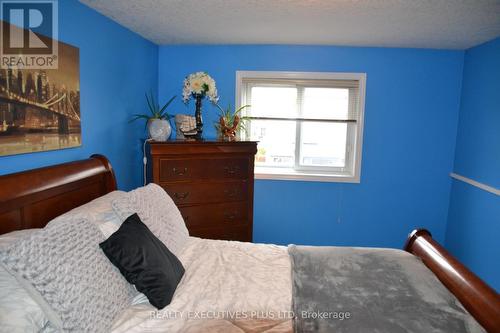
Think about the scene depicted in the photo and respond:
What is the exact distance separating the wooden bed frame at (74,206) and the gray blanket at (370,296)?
60 millimetres

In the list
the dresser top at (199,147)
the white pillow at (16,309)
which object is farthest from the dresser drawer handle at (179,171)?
the white pillow at (16,309)

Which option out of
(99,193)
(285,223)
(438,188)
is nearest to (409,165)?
(438,188)

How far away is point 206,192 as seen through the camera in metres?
3.00

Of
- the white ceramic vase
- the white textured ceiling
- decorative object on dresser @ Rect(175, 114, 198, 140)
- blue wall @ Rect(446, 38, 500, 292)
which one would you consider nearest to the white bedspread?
the white ceramic vase

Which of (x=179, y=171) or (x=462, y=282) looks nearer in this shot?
(x=462, y=282)

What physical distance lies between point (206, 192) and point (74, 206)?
1282 mm

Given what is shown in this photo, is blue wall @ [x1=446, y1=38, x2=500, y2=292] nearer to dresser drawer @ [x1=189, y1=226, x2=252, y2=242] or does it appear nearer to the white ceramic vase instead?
dresser drawer @ [x1=189, y1=226, x2=252, y2=242]

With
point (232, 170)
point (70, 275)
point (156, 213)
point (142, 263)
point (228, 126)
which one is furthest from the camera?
point (228, 126)

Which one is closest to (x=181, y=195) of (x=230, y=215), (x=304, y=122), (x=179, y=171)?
(x=179, y=171)

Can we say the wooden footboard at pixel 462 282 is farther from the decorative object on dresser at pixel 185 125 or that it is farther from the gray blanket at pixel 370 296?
the decorative object on dresser at pixel 185 125

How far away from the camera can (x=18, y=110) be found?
65.1 inches

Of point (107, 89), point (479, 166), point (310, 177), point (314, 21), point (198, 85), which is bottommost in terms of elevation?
point (310, 177)

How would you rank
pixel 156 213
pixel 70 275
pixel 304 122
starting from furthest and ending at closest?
pixel 304 122
pixel 156 213
pixel 70 275

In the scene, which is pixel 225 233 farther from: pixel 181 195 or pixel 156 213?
pixel 156 213
